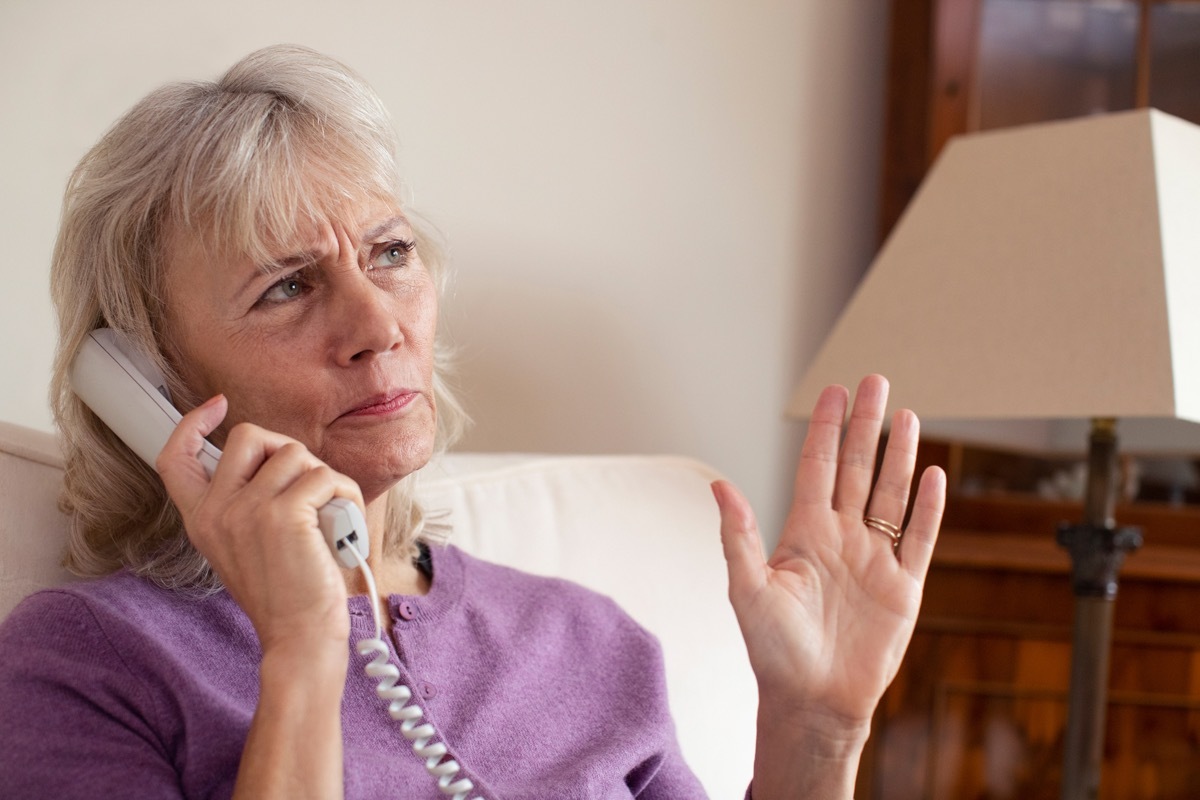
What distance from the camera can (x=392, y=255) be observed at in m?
1.18

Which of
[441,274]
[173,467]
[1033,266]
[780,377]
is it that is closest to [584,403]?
[780,377]

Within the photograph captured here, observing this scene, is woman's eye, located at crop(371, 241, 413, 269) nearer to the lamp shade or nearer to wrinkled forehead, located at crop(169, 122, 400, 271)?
wrinkled forehead, located at crop(169, 122, 400, 271)

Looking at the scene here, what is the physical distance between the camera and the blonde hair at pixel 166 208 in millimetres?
1048

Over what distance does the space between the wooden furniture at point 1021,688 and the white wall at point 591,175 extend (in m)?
0.44

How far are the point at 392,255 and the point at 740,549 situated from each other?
470mm

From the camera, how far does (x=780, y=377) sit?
2.24m

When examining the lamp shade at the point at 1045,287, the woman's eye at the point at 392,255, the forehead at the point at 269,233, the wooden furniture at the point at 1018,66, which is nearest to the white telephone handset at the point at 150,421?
the forehead at the point at 269,233

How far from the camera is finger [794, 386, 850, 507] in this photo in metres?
1.04

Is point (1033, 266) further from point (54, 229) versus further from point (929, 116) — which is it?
point (54, 229)

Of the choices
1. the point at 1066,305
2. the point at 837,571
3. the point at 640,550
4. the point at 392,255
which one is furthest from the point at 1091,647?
the point at 392,255

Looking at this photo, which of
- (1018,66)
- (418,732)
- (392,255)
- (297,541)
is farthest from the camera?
(1018,66)

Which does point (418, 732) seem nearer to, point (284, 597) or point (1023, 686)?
point (284, 597)

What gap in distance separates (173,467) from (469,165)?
0.97 m

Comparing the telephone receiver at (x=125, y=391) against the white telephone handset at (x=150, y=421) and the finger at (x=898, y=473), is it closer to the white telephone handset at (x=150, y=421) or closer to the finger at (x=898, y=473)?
the white telephone handset at (x=150, y=421)
